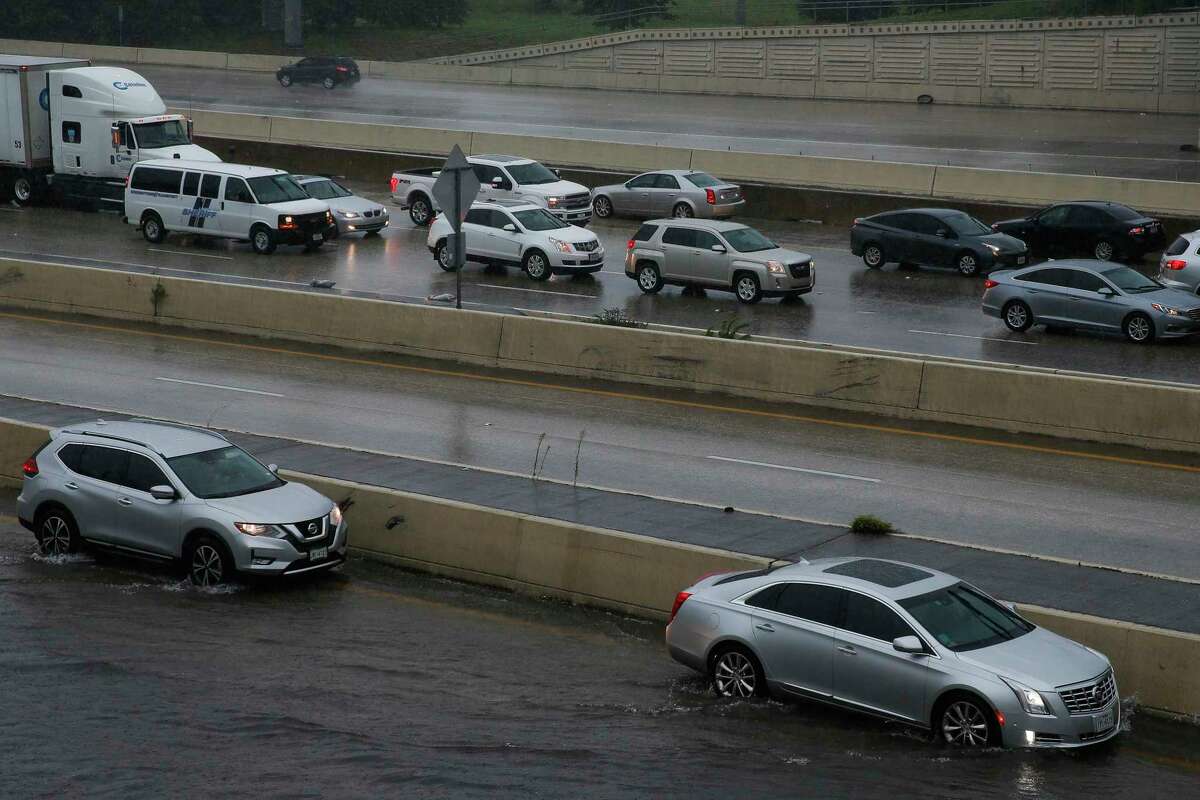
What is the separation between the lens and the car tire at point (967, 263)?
32844 millimetres

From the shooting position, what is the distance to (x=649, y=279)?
31469 mm

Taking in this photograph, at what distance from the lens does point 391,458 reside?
19.2m

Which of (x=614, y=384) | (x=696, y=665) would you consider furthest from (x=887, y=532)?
(x=614, y=384)

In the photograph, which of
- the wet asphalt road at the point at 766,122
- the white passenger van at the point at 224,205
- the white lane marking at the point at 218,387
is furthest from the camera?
the wet asphalt road at the point at 766,122

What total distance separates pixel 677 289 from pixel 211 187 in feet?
38.9

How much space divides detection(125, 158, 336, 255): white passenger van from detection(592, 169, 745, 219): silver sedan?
7922 mm

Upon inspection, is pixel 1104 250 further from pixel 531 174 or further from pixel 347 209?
pixel 347 209

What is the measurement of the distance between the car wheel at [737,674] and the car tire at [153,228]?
2747cm

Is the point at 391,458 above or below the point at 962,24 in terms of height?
below

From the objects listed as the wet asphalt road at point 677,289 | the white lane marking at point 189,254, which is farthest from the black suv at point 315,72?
the white lane marking at point 189,254

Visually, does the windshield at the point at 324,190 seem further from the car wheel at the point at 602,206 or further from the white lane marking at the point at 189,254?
the car wheel at the point at 602,206

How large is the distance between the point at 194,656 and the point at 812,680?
5285mm

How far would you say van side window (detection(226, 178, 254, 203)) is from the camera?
118 feet

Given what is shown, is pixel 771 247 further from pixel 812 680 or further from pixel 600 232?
pixel 812 680
